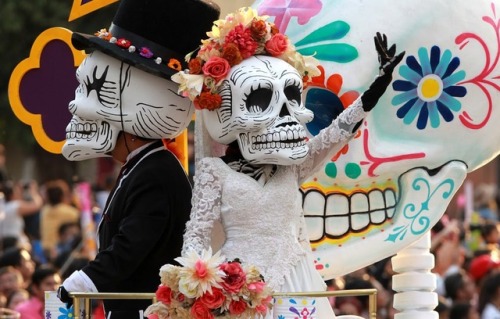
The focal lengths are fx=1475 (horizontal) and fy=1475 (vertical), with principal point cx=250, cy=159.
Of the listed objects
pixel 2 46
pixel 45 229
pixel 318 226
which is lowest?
pixel 318 226

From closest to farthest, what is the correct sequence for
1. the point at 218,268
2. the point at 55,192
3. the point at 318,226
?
1. the point at 218,268
2. the point at 318,226
3. the point at 55,192

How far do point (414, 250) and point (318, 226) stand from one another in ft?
2.37

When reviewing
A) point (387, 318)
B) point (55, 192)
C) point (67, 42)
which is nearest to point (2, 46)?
point (55, 192)

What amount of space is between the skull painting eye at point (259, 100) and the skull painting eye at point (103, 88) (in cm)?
63

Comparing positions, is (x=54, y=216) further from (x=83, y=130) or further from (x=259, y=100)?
(x=259, y=100)

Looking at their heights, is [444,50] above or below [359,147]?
above

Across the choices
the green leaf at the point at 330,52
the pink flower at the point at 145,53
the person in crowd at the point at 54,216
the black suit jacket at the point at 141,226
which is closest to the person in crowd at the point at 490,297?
the green leaf at the point at 330,52

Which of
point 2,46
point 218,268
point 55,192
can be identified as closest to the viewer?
point 218,268

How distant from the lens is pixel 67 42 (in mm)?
6820

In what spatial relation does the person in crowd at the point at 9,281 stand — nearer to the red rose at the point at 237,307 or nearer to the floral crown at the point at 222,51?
the floral crown at the point at 222,51

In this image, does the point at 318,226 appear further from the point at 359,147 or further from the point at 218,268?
the point at 218,268

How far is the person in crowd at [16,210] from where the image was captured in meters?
12.5

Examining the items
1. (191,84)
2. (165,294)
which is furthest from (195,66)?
(165,294)

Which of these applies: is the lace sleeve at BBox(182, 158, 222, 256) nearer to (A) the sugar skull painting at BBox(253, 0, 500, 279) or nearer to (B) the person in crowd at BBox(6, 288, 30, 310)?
(A) the sugar skull painting at BBox(253, 0, 500, 279)
